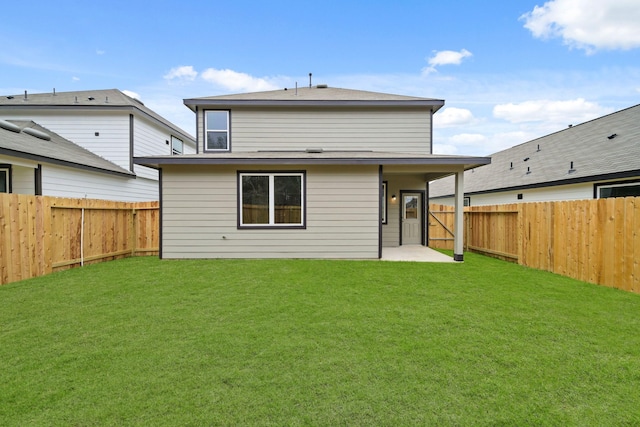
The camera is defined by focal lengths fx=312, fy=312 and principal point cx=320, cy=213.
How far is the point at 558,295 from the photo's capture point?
537 centimetres

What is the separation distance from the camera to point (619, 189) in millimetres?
9602

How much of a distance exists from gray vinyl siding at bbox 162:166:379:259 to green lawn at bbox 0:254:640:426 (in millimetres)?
2986

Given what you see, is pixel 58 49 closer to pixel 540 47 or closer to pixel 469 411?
pixel 469 411

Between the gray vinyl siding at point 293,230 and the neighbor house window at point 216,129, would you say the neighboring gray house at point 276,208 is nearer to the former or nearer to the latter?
the gray vinyl siding at point 293,230

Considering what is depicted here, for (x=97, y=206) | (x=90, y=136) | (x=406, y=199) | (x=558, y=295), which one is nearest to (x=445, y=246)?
(x=406, y=199)

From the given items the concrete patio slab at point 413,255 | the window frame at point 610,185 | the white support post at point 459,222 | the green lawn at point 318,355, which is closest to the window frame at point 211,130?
the green lawn at point 318,355

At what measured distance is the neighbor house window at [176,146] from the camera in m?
16.7

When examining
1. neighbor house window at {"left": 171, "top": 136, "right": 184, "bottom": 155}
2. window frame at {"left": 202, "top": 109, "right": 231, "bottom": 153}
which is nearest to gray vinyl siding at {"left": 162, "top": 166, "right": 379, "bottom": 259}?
window frame at {"left": 202, "top": 109, "right": 231, "bottom": 153}

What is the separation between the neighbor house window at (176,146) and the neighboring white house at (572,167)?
1668 centimetres

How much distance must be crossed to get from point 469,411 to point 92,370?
3.21m

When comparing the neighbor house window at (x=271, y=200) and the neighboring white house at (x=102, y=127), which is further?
the neighboring white house at (x=102, y=127)

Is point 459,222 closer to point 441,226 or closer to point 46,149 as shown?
point 441,226

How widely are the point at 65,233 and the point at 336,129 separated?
842 cm

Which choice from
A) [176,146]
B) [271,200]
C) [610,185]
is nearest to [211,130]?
[271,200]
